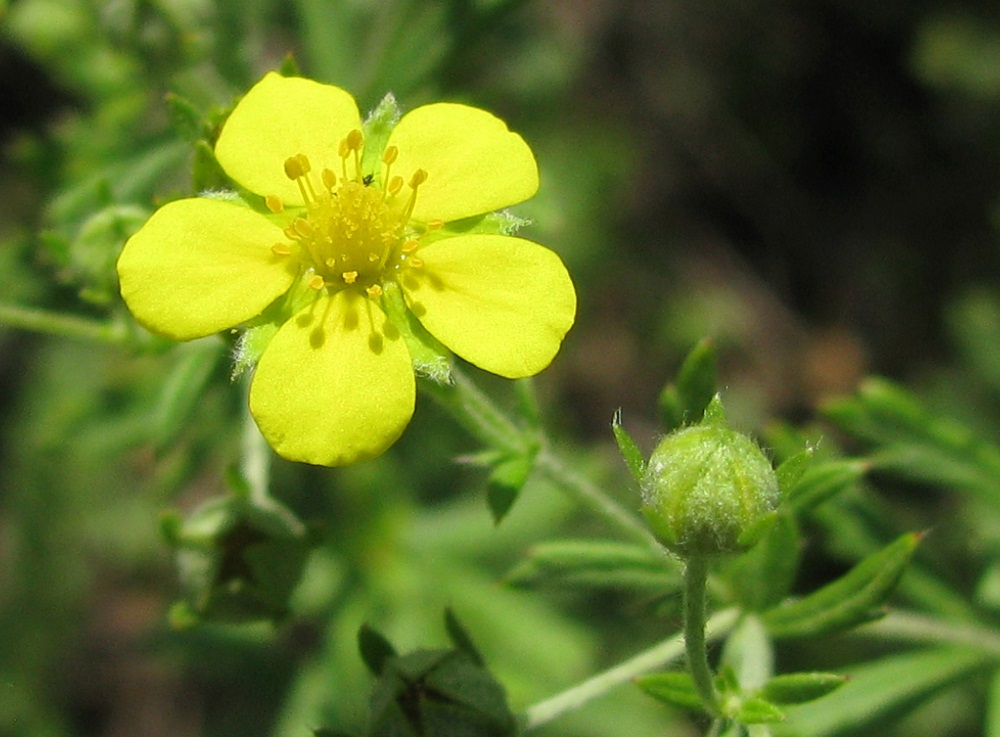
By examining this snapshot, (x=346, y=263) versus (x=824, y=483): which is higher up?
(x=346, y=263)

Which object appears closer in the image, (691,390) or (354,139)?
(354,139)

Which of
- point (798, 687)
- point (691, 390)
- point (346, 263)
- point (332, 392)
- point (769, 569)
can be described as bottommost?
point (769, 569)

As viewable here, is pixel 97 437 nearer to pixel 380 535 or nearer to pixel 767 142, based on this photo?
pixel 380 535

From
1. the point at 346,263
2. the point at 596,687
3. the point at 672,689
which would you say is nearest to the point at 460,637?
the point at 596,687

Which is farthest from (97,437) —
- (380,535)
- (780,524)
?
(780,524)

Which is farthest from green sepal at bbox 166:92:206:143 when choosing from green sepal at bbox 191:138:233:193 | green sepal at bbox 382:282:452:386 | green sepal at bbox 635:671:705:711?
green sepal at bbox 635:671:705:711

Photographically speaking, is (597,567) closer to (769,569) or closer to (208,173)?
(769,569)

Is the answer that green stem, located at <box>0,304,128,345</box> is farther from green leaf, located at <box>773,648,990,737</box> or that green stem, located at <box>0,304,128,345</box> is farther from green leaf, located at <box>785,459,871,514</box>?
green leaf, located at <box>773,648,990,737</box>

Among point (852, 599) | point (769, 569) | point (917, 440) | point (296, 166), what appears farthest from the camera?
point (917, 440)

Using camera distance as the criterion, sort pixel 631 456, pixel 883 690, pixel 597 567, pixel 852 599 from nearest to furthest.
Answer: pixel 631 456, pixel 852 599, pixel 597 567, pixel 883 690
